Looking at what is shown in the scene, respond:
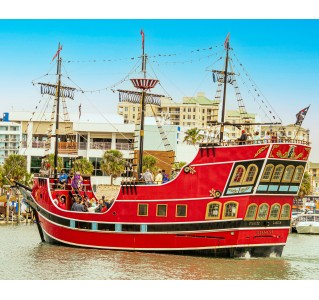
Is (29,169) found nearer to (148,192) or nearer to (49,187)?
(49,187)

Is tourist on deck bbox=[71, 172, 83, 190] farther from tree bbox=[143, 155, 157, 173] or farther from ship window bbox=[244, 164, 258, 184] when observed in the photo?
tree bbox=[143, 155, 157, 173]

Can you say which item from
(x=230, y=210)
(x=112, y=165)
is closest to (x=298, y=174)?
(x=230, y=210)

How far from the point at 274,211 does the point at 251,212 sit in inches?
56.6

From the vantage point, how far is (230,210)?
28.3m

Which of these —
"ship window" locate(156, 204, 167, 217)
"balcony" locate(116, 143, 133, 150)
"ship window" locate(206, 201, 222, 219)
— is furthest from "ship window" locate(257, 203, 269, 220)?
"balcony" locate(116, 143, 133, 150)

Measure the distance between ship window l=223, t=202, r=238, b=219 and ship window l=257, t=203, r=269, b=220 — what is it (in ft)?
3.37

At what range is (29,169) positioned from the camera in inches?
2990

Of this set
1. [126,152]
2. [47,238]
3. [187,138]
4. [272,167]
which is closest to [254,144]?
[272,167]

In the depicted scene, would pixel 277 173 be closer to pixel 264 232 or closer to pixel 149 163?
pixel 264 232

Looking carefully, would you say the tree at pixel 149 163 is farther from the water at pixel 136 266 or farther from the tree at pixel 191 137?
the water at pixel 136 266

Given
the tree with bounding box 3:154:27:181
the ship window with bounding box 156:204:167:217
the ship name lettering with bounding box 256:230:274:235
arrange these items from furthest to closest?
the tree with bounding box 3:154:27:181 < the ship window with bounding box 156:204:167:217 < the ship name lettering with bounding box 256:230:274:235

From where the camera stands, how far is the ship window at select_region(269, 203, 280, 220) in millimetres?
29234

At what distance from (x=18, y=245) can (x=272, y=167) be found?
13.9 m

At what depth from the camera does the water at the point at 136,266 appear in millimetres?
25016
